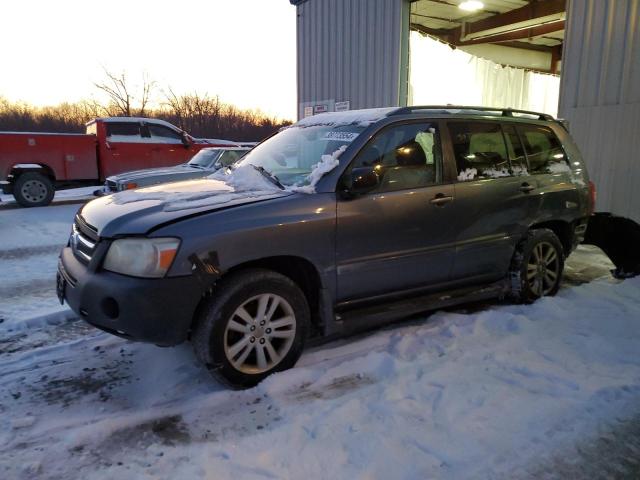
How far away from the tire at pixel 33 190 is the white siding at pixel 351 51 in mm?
6433

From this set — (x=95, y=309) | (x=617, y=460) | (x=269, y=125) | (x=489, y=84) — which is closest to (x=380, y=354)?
(x=617, y=460)

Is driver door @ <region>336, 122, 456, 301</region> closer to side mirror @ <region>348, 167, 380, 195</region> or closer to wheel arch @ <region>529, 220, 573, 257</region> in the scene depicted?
side mirror @ <region>348, 167, 380, 195</region>

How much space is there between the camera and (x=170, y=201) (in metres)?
3.39

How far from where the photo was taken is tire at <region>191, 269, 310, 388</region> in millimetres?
3014

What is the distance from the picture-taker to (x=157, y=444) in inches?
103

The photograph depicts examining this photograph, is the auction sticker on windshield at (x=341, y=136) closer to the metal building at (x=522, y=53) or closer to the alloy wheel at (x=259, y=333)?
the alloy wheel at (x=259, y=333)

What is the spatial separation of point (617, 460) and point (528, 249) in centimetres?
237

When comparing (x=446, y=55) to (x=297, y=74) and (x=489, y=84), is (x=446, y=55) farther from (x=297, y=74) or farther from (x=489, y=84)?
(x=297, y=74)

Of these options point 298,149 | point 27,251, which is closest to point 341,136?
point 298,149

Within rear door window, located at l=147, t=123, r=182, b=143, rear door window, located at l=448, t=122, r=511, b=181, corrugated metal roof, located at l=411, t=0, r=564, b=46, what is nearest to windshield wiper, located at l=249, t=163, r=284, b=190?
rear door window, located at l=448, t=122, r=511, b=181

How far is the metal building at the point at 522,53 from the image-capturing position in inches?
269

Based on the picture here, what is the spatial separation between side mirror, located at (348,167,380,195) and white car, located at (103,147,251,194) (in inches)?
194

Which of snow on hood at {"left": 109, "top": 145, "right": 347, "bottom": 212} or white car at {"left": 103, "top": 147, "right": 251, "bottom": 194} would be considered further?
white car at {"left": 103, "top": 147, "right": 251, "bottom": 194}

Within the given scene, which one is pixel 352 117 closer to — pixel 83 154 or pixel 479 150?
pixel 479 150
